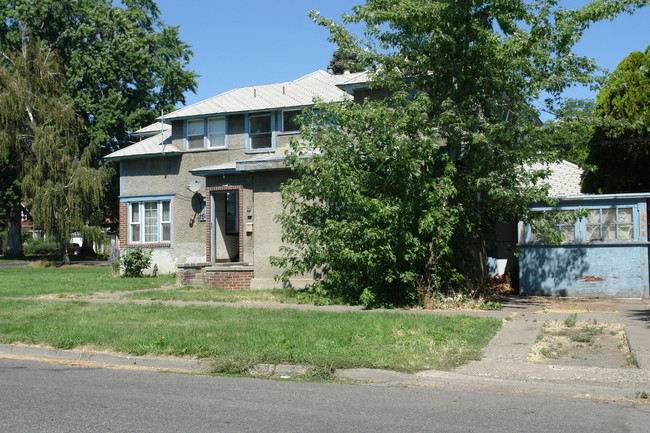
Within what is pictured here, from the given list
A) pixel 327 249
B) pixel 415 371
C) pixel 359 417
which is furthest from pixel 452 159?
pixel 359 417

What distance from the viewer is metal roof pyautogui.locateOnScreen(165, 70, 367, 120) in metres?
24.2

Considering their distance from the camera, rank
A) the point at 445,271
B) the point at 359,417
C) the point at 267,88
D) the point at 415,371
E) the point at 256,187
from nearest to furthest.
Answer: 1. the point at 359,417
2. the point at 415,371
3. the point at 445,271
4. the point at 256,187
5. the point at 267,88

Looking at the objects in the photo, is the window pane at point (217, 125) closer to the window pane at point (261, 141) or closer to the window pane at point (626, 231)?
the window pane at point (261, 141)

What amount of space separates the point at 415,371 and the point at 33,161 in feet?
106

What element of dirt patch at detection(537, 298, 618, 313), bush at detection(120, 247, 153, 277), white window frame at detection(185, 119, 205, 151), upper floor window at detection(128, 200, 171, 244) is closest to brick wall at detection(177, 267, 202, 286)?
bush at detection(120, 247, 153, 277)

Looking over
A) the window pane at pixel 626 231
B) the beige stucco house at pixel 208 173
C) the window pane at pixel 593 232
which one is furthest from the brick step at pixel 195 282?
the window pane at pixel 626 231

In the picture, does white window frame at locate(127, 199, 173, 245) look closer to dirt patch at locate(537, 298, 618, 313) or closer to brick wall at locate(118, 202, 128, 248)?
brick wall at locate(118, 202, 128, 248)

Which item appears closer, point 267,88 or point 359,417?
point 359,417

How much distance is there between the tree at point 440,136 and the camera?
1388 centimetres

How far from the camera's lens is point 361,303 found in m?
15.0

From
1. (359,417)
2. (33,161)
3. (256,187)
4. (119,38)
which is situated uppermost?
(119,38)

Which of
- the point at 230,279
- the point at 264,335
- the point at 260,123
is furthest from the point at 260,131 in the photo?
the point at 264,335

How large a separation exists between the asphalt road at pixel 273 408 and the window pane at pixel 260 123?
55.3 feet

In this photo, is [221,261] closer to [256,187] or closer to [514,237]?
[256,187]
